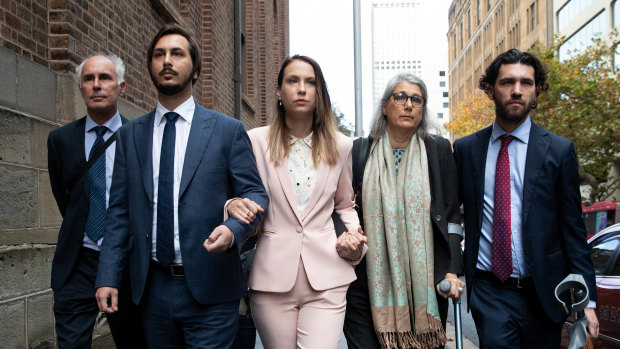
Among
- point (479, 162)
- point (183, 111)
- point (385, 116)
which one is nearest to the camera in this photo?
point (183, 111)

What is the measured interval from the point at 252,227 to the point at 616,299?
321 centimetres

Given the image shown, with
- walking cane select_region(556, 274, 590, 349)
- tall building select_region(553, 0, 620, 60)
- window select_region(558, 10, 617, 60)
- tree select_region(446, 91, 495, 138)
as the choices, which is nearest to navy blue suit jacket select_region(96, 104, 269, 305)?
walking cane select_region(556, 274, 590, 349)

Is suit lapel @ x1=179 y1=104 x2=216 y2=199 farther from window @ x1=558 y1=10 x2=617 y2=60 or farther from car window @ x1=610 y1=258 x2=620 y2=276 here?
window @ x1=558 y1=10 x2=617 y2=60

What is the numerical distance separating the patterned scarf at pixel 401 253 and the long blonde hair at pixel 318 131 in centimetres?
37

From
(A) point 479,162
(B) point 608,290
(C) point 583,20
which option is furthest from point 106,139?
(C) point 583,20

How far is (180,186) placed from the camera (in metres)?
2.93

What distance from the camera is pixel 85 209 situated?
11.8ft

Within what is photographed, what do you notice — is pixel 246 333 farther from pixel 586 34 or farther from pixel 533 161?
pixel 586 34

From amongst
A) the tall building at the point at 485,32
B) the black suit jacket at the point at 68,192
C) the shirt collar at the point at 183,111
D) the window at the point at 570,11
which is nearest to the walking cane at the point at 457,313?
the shirt collar at the point at 183,111

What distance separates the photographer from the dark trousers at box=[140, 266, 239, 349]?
2.86 m

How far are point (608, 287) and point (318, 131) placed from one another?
9.41 ft

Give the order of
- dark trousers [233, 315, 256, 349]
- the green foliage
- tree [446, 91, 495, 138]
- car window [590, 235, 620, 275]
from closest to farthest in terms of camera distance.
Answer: dark trousers [233, 315, 256, 349] < car window [590, 235, 620, 275] < the green foliage < tree [446, 91, 495, 138]

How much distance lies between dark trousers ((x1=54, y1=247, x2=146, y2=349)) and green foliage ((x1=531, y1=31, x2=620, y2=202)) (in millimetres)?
23122

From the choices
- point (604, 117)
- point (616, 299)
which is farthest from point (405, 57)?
point (616, 299)
